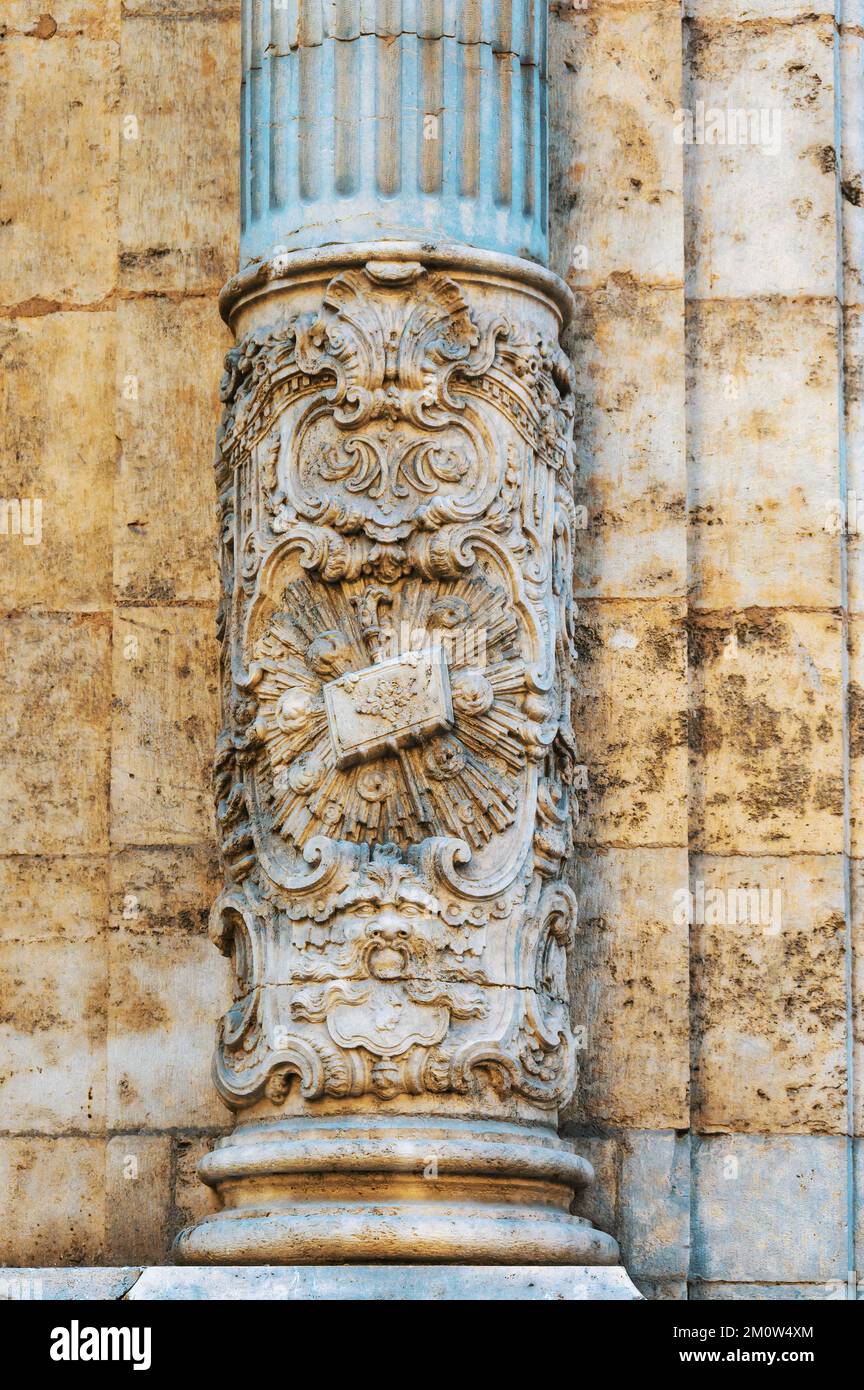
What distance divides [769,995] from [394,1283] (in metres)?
2.19

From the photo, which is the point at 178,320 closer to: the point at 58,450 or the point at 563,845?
the point at 58,450

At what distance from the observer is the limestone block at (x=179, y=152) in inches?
442

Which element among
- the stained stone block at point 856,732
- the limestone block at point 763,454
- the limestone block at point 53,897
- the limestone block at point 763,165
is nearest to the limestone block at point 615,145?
the limestone block at point 763,165

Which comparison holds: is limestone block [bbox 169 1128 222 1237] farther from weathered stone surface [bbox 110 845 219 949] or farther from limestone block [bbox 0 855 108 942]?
limestone block [bbox 0 855 108 942]

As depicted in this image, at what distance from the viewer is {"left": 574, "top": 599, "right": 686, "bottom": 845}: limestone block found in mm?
10656

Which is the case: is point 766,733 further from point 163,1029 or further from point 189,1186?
point 189,1186

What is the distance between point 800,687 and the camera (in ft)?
35.4

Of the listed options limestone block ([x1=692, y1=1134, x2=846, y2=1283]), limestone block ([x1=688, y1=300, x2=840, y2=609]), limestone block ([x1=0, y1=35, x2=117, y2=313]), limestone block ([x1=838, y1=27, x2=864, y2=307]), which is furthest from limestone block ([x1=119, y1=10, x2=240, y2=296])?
limestone block ([x1=692, y1=1134, x2=846, y2=1283])

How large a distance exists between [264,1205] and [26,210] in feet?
14.0

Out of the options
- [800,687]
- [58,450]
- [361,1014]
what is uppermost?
[58,450]

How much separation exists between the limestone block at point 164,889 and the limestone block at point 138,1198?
0.79 m

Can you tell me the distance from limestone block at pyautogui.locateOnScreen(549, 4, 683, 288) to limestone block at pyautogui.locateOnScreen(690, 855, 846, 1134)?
240 centimetres

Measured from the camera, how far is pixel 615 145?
11.2m

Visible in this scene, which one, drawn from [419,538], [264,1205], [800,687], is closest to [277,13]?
[419,538]
